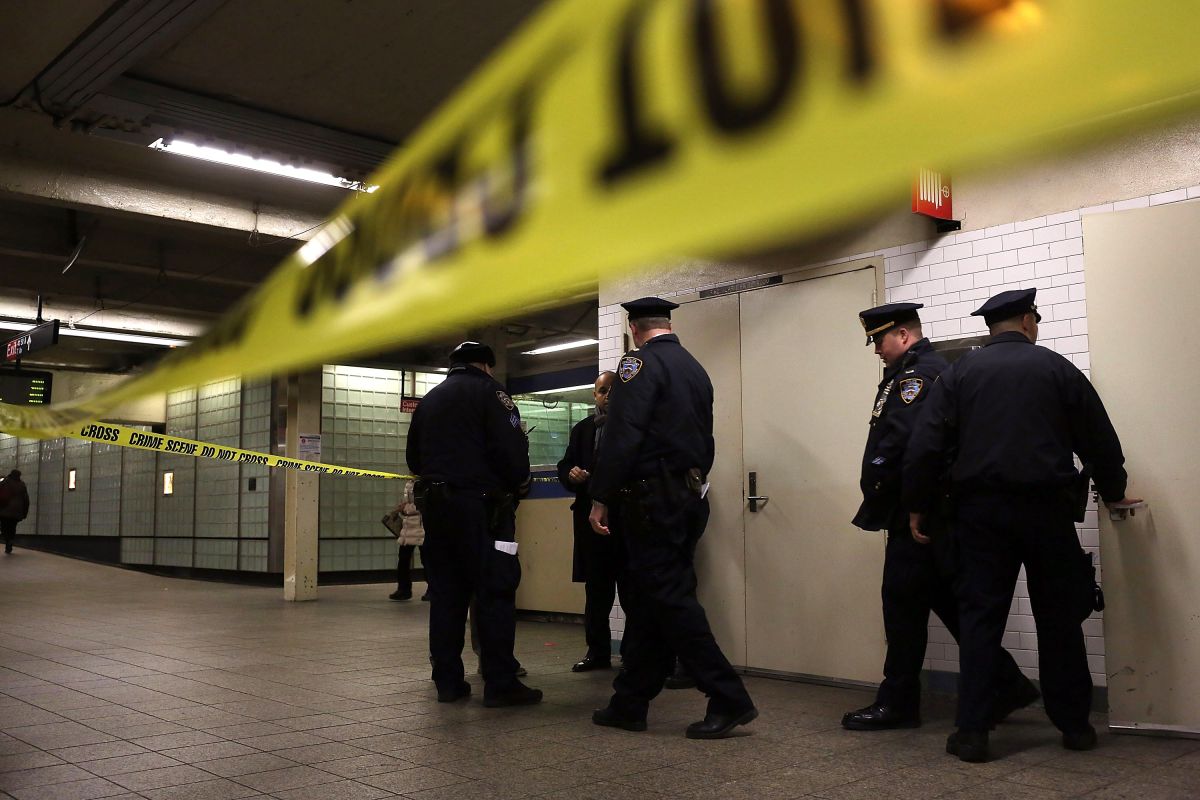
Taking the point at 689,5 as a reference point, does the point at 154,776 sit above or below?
below

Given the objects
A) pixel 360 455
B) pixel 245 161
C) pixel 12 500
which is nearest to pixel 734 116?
pixel 245 161

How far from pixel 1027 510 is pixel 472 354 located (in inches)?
105

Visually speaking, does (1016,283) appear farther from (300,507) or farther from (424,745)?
(300,507)

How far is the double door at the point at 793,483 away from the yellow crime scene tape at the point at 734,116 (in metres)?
4.23

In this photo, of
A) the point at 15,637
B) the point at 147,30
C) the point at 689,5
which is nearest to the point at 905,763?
the point at 689,5

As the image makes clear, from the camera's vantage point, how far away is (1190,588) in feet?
12.2

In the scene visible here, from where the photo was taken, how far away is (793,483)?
5188 millimetres

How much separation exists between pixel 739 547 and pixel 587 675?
1.13 metres

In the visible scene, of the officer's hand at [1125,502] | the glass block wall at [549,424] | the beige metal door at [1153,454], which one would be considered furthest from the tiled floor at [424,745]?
the glass block wall at [549,424]

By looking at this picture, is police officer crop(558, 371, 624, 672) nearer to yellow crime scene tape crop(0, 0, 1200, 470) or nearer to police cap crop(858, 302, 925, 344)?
police cap crop(858, 302, 925, 344)

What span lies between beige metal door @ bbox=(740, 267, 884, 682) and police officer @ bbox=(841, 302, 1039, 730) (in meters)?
0.90

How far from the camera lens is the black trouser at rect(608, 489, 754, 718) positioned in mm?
3633

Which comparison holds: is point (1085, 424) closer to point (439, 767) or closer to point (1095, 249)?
point (1095, 249)

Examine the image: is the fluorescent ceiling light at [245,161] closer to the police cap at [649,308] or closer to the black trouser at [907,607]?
the police cap at [649,308]
